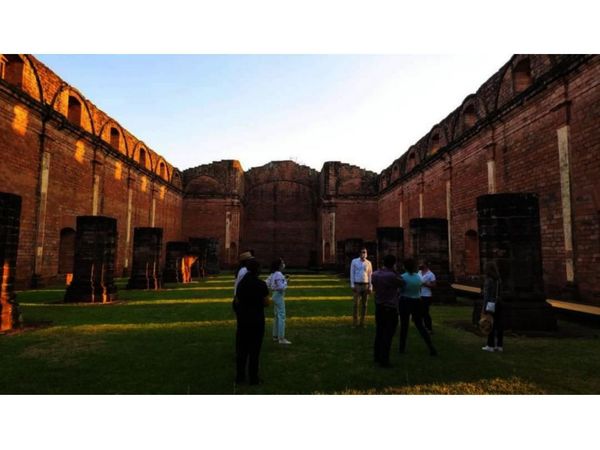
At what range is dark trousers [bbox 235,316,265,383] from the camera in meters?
3.75

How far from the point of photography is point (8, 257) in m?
7.02

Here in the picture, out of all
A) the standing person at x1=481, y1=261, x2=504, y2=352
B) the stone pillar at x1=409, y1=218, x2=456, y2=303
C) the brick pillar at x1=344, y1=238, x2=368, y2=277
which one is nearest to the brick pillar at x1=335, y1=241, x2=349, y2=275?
the brick pillar at x1=344, y1=238, x2=368, y2=277

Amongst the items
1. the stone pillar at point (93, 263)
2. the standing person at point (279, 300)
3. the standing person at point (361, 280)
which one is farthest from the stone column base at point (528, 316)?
the stone pillar at point (93, 263)

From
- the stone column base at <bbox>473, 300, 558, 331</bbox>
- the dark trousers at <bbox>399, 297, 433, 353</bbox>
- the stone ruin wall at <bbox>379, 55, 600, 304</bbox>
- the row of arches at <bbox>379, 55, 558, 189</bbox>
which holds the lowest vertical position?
the stone column base at <bbox>473, 300, 558, 331</bbox>

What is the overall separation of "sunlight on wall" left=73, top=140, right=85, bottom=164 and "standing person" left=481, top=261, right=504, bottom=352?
55.5ft

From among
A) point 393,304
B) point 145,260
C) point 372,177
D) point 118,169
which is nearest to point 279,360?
point 393,304

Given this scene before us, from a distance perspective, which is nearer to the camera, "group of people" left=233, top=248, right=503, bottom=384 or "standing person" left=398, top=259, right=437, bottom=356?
"group of people" left=233, top=248, right=503, bottom=384

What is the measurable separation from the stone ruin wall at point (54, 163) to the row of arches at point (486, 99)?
16.6 meters

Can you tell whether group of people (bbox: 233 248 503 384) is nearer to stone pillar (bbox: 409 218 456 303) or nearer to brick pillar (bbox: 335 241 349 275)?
stone pillar (bbox: 409 218 456 303)

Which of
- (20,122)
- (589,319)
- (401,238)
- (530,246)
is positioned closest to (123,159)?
(20,122)

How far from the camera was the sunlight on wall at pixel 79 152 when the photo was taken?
1609 centimetres

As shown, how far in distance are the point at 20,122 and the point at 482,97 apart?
56.1ft

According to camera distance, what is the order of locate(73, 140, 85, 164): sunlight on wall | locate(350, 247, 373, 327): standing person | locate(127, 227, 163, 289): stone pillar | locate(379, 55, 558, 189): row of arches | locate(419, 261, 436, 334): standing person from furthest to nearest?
locate(73, 140, 85, 164): sunlight on wall → locate(127, 227, 163, 289): stone pillar → locate(379, 55, 558, 189): row of arches → locate(350, 247, 373, 327): standing person → locate(419, 261, 436, 334): standing person

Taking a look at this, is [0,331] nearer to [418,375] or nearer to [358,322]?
[358,322]
